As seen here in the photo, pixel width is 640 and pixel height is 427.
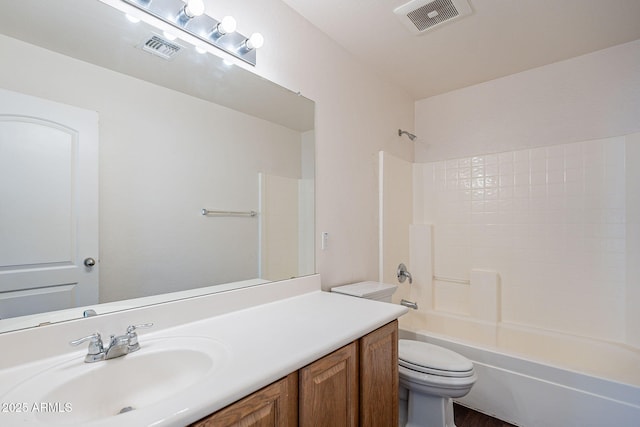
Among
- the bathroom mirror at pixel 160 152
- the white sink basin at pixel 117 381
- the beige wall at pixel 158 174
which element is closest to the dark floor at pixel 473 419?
the bathroom mirror at pixel 160 152

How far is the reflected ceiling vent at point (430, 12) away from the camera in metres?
1.58

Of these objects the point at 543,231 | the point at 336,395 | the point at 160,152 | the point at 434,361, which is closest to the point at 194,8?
the point at 160,152

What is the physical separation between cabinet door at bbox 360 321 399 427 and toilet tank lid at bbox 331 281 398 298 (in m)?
0.37

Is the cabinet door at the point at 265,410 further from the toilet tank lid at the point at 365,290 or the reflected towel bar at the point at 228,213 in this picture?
the toilet tank lid at the point at 365,290

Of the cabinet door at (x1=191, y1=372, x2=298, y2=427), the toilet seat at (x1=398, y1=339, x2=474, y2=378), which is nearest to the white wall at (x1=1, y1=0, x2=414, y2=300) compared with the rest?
the toilet seat at (x1=398, y1=339, x2=474, y2=378)

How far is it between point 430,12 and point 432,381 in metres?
1.95

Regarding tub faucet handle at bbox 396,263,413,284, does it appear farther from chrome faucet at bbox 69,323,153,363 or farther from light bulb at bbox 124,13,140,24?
light bulb at bbox 124,13,140,24

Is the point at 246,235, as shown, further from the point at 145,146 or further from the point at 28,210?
the point at 28,210

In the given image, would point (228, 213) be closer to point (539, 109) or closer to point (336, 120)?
point (336, 120)

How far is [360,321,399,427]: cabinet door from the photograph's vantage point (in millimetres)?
1155

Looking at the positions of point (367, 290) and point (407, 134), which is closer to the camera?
point (367, 290)

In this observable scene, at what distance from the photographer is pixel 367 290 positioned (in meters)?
1.78

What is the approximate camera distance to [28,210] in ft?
2.84

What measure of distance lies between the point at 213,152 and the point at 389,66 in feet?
5.21
